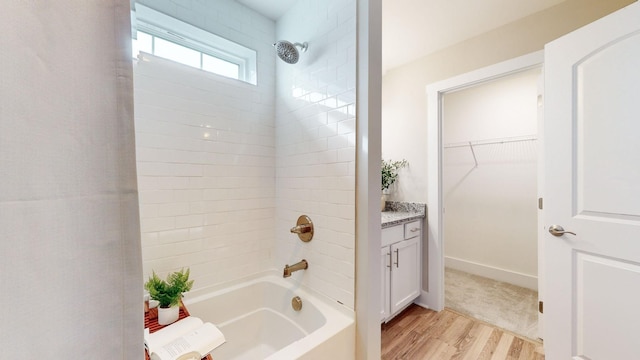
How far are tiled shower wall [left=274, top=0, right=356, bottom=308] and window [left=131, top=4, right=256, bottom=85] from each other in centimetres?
30

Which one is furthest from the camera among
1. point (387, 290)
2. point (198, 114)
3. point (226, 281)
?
point (387, 290)

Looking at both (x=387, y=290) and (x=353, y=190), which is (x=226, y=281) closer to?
(x=353, y=190)

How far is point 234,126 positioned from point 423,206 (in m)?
1.85

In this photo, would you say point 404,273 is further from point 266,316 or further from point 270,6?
point 270,6

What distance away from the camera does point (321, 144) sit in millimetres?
1392

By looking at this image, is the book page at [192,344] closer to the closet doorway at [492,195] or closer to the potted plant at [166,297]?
the potted plant at [166,297]

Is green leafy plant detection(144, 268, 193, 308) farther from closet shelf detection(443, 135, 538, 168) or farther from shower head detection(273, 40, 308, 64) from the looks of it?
closet shelf detection(443, 135, 538, 168)

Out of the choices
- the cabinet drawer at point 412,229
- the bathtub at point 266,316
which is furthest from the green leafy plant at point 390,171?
the bathtub at point 266,316

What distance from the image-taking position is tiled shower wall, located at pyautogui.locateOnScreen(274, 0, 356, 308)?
4.06 ft

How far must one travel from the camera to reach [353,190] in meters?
1.21

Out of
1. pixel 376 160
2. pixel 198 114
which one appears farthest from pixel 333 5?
pixel 198 114

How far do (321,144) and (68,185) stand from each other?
1163 mm

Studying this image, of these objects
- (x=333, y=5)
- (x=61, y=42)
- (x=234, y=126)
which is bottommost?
(x=61, y=42)

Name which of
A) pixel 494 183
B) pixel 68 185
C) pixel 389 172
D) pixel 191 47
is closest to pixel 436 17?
pixel 389 172
